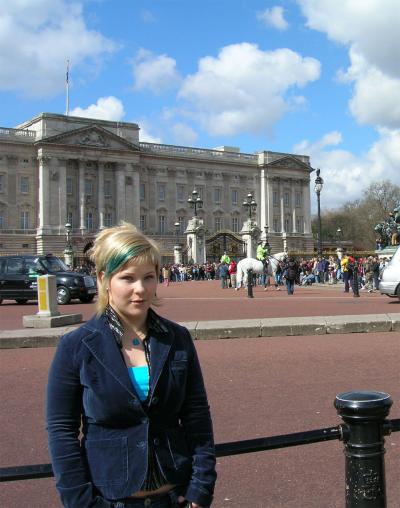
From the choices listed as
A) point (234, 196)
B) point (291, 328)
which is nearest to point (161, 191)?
point (234, 196)

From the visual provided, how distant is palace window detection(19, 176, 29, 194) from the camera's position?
8438 cm

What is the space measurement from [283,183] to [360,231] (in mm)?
17536

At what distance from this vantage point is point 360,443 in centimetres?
273

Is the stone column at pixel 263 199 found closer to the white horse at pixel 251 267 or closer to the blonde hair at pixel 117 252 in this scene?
the white horse at pixel 251 267

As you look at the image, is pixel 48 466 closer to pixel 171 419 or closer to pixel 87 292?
pixel 171 419

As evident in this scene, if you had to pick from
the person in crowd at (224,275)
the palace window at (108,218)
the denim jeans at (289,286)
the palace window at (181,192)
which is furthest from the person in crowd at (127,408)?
the palace window at (181,192)

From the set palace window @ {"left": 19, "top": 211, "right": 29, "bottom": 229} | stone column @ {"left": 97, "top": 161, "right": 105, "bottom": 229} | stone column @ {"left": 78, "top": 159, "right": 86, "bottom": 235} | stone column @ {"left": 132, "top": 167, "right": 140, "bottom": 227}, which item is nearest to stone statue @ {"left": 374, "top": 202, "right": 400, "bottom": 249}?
stone column @ {"left": 78, "top": 159, "right": 86, "bottom": 235}

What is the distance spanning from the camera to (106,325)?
2.63 meters

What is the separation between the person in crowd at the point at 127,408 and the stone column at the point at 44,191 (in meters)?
Answer: 82.7

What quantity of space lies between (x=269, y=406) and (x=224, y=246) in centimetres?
5359

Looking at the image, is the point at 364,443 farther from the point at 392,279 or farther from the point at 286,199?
the point at 286,199

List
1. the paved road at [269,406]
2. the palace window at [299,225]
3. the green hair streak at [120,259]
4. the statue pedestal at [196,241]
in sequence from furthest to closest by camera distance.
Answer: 1. the palace window at [299,225]
2. the statue pedestal at [196,241]
3. the paved road at [269,406]
4. the green hair streak at [120,259]

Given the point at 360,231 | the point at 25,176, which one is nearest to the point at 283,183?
the point at 360,231

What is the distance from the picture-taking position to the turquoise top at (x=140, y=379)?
2.53m
